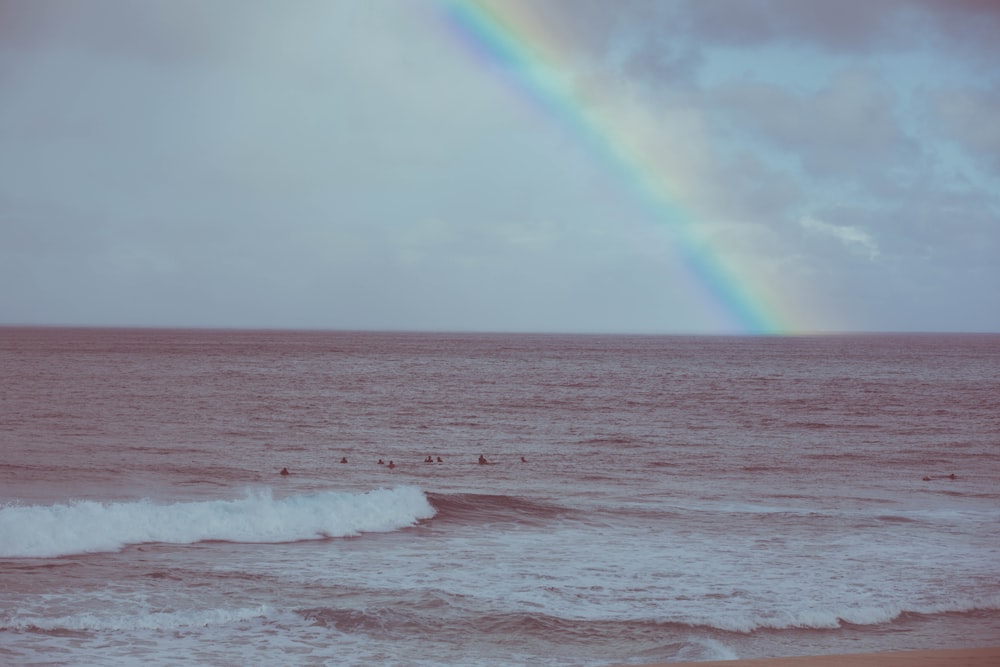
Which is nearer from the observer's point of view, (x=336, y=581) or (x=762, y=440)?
(x=336, y=581)

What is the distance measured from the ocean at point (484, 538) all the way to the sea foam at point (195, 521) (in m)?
0.08

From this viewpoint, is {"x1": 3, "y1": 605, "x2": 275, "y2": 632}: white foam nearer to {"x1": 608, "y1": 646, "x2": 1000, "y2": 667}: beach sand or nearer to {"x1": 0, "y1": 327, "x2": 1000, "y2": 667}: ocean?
{"x1": 0, "y1": 327, "x2": 1000, "y2": 667}: ocean

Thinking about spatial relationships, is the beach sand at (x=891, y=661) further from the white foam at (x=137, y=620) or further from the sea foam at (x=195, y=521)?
the sea foam at (x=195, y=521)

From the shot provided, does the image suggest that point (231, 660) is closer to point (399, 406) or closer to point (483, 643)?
point (483, 643)

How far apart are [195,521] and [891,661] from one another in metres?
15.8

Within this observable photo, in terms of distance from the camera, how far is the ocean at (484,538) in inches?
493

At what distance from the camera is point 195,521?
20.0 m

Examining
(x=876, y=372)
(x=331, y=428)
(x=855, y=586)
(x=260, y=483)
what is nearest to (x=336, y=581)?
(x=855, y=586)

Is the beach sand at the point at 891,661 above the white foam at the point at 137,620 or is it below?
above

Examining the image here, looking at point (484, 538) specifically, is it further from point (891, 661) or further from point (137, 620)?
point (891, 661)

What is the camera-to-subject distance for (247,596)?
46.4ft

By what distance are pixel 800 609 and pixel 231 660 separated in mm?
8426

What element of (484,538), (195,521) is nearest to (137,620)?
(195,521)

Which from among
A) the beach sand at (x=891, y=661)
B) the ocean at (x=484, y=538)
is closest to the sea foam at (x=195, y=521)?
the ocean at (x=484, y=538)
